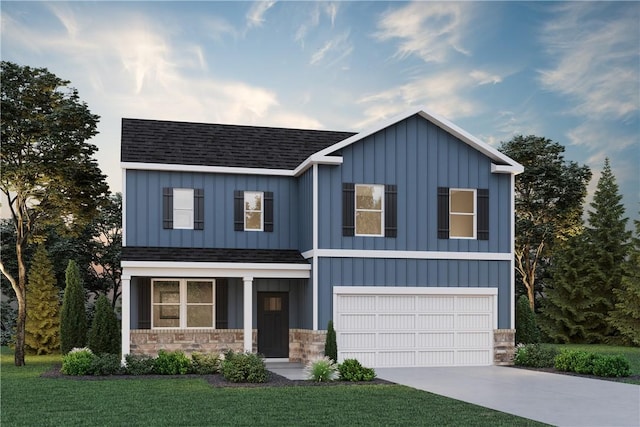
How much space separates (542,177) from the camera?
129 feet

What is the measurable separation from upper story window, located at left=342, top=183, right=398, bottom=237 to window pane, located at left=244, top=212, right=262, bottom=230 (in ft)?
10.8

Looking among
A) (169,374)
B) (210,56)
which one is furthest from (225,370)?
(210,56)

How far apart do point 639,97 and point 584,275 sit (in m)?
10.8

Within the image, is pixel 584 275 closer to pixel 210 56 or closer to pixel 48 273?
pixel 210 56

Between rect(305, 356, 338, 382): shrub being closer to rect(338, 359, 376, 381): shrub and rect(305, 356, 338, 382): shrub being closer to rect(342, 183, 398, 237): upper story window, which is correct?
→ rect(338, 359, 376, 381): shrub

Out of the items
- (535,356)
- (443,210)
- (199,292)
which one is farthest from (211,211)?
(535,356)

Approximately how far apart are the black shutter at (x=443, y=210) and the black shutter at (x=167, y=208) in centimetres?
788

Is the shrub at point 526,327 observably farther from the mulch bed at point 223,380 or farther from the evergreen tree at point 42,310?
the evergreen tree at point 42,310

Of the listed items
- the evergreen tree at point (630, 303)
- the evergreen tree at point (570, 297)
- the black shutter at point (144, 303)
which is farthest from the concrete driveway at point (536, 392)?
the evergreen tree at point (570, 297)

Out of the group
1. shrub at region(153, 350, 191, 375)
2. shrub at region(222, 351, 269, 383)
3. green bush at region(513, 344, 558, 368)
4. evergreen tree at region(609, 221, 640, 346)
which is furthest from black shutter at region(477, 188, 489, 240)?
evergreen tree at region(609, 221, 640, 346)

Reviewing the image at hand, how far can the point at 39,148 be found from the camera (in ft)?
77.6

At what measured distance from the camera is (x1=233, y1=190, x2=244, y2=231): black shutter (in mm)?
24188

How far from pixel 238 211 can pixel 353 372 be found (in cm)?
756

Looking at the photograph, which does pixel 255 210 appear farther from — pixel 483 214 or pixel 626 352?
pixel 626 352
